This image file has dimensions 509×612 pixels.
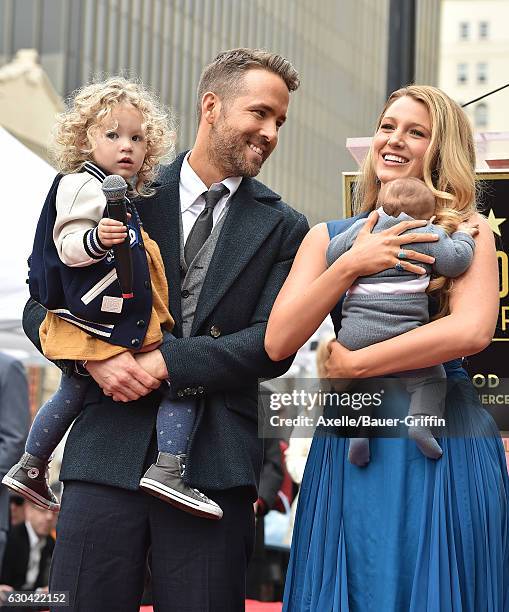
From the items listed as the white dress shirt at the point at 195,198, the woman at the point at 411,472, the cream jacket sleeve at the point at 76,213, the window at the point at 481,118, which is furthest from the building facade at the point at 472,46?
the cream jacket sleeve at the point at 76,213

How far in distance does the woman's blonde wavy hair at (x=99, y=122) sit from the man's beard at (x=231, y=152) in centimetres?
18

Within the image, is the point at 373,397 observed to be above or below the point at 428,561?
above

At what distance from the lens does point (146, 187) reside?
4.00m

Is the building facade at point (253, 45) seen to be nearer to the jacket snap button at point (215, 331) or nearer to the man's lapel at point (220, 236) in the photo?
the man's lapel at point (220, 236)

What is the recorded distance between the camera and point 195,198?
13.2 ft

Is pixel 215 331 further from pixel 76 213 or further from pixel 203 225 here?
pixel 76 213

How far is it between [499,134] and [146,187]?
164cm

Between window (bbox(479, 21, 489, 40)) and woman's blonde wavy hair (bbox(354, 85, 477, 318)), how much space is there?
10260cm

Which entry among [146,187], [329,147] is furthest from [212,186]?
[329,147]

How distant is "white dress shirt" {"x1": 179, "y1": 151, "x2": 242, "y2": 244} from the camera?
400 cm

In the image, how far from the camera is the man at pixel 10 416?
745 cm

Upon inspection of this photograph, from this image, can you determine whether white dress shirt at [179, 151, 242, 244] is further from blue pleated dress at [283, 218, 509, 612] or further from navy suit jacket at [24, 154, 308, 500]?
blue pleated dress at [283, 218, 509, 612]

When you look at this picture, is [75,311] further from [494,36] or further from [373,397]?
[494,36]

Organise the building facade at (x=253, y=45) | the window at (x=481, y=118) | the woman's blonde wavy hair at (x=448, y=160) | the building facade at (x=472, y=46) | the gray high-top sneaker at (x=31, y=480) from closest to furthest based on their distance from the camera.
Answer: the woman's blonde wavy hair at (x=448, y=160), the gray high-top sneaker at (x=31, y=480), the building facade at (x=253, y=45), the window at (x=481, y=118), the building facade at (x=472, y=46)
